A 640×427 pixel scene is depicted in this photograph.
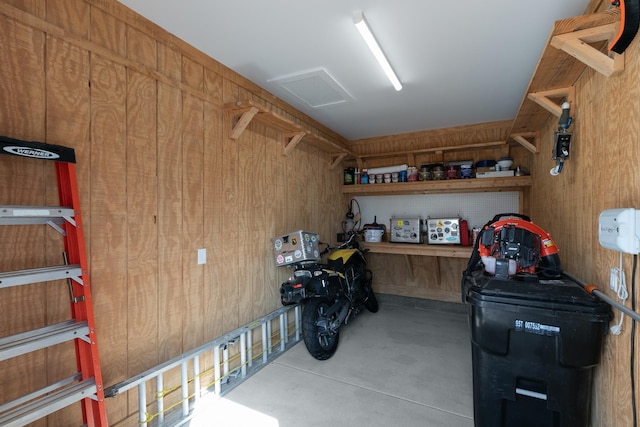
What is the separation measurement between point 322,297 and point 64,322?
2.04 metres

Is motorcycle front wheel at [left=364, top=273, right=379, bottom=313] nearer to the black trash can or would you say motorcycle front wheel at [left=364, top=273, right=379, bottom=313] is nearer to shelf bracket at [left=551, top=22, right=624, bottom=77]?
the black trash can

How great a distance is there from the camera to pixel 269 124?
2951mm

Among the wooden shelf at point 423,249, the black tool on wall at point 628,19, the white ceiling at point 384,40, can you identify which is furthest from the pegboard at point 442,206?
the black tool on wall at point 628,19

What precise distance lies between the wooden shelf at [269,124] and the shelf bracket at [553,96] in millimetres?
2044

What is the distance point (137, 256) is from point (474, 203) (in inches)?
162

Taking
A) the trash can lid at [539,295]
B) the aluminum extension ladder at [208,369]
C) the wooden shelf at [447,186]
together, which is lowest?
the aluminum extension ladder at [208,369]

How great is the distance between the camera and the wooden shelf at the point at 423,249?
12.1 ft

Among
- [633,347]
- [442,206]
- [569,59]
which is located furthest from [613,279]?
[442,206]

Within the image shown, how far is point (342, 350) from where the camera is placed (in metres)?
3.03

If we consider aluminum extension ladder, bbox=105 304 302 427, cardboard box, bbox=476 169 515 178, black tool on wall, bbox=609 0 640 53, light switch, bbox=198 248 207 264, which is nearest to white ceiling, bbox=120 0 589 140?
black tool on wall, bbox=609 0 640 53

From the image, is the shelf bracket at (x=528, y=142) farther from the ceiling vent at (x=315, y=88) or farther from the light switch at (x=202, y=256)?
the light switch at (x=202, y=256)

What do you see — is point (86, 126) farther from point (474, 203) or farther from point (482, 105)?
point (474, 203)

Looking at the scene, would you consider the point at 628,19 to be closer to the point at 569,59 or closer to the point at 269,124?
the point at 569,59

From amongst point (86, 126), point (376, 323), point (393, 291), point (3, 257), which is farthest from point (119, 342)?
point (393, 291)
